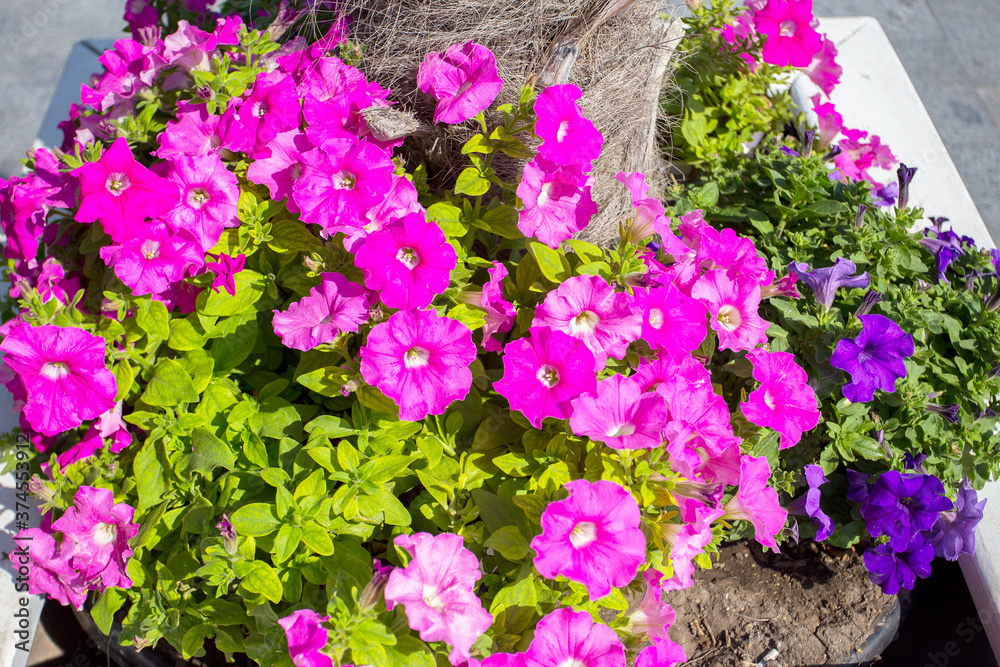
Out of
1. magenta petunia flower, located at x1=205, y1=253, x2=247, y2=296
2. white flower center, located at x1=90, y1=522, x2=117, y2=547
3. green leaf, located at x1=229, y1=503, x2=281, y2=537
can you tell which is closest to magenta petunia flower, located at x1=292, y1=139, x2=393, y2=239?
magenta petunia flower, located at x1=205, y1=253, x2=247, y2=296

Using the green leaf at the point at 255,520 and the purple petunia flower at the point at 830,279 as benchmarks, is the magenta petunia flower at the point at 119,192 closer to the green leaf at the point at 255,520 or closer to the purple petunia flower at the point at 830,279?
the green leaf at the point at 255,520

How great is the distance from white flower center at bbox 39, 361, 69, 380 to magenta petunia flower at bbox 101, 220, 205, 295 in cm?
21

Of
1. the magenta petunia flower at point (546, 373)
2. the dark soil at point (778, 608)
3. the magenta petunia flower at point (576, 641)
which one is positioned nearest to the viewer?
the magenta petunia flower at point (576, 641)

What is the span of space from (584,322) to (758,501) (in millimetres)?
491

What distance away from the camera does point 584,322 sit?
4.88 ft

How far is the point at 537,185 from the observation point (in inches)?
60.7

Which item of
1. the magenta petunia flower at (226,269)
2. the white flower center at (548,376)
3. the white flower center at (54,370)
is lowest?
the white flower center at (54,370)

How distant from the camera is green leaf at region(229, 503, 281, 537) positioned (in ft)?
4.63

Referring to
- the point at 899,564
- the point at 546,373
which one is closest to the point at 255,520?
the point at 546,373

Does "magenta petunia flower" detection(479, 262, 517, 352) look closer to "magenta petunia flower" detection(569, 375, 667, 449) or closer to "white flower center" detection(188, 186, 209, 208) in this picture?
"magenta petunia flower" detection(569, 375, 667, 449)

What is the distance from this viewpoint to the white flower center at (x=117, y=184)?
152cm

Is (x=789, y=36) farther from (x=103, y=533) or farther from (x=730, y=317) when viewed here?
(x=103, y=533)

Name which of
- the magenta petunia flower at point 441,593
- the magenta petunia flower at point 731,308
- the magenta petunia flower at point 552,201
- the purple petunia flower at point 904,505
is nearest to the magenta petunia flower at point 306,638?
the magenta petunia flower at point 441,593

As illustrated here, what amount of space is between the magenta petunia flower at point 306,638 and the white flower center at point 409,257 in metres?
0.65
